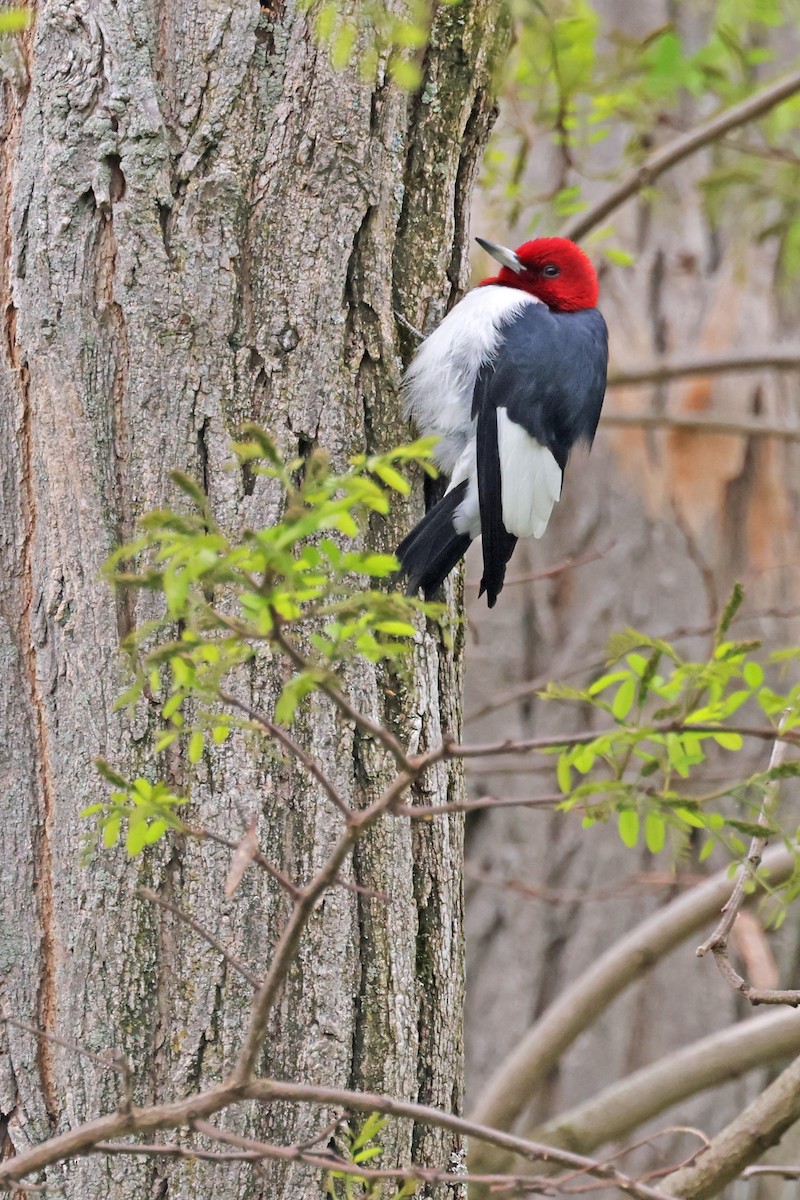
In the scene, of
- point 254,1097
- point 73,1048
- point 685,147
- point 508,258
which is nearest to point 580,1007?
point 508,258

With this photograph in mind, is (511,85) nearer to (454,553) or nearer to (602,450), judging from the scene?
(602,450)

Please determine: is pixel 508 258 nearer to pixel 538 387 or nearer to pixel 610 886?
pixel 538 387

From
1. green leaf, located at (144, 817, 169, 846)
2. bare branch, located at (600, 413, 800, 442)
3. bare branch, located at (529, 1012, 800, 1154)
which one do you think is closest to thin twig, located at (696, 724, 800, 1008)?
green leaf, located at (144, 817, 169, 846)

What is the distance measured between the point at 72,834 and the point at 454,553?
33.6 inches

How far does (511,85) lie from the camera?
13.4ft

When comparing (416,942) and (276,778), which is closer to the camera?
(276,778)

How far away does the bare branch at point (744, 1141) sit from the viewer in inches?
104

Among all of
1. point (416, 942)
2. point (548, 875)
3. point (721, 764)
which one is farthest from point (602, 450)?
point (416, 942)

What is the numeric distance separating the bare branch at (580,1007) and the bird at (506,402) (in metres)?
1.08

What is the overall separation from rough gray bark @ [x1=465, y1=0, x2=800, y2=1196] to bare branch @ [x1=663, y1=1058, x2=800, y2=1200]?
229cm

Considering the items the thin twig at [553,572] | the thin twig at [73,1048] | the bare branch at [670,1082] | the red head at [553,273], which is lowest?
the bare branch at [670,1082]

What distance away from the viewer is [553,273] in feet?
11.6

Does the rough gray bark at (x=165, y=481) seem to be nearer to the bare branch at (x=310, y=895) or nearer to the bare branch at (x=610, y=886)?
the bare branch at (x=310, y=895)

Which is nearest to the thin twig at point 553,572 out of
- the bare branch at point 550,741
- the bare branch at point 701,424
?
the bare branch at point 701,424
